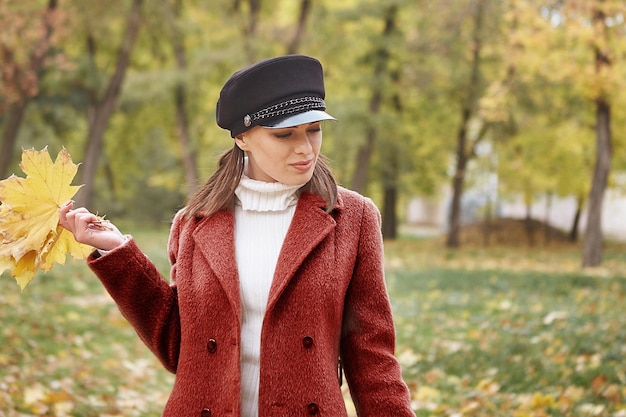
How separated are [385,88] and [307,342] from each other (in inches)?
880

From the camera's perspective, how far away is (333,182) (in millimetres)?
2447

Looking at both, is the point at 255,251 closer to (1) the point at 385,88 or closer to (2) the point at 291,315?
(2) the point at 291,315

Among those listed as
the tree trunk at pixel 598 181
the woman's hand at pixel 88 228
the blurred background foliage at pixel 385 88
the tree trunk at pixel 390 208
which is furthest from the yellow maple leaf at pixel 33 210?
the tree trunk at pixel 390 208

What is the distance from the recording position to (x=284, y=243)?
2.31m

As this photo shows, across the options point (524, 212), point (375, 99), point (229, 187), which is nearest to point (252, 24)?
point (375, 99)

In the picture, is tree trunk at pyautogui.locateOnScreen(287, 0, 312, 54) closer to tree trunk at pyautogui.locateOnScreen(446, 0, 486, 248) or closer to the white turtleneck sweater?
tree trunk at pyautogui.locateOnScreen(446, 0, 486, 248)

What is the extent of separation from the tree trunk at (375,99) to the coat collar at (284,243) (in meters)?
21.5

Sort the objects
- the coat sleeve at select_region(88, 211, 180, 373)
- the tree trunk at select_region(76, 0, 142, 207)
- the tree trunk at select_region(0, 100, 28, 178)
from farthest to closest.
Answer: the tree trunk at select_region(76, 0, 142, 207), the tree trunk at select_region(0, 100, 28, 178), the coat sleeve at select_region(88, 211, 180, 373)

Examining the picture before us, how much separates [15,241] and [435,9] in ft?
66.8

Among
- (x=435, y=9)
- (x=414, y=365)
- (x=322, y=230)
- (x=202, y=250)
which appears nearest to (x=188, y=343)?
(x=202, y=250)

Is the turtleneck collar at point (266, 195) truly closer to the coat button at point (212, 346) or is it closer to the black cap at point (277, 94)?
the black cap at point (277, 94)

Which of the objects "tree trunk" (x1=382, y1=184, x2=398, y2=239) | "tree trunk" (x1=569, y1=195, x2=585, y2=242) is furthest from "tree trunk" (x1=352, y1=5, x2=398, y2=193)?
"tree trunk" (x1=569, y1=195, x2=585, y2=242)

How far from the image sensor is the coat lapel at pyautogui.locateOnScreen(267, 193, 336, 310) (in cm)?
224

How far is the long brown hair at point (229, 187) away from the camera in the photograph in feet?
7.89
